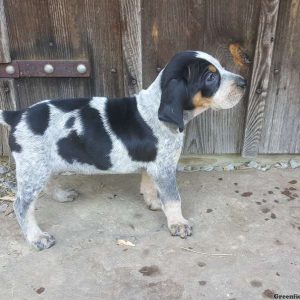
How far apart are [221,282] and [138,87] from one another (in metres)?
1.96

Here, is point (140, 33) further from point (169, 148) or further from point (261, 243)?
point (261, 243)

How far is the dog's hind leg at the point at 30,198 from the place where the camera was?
121 inches

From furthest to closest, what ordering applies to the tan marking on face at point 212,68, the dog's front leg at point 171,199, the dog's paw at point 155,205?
the dog's paw at point 155,205 < the dog's front leg at point 171,199 < the tan marking on face at point 212,68

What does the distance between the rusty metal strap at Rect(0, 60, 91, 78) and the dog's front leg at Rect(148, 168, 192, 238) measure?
4.08ft

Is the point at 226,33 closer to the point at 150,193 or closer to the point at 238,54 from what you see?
the point at 238,54

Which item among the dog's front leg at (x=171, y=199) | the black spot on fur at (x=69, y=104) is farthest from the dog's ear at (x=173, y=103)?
the black spot on fur at (x=69, y=104)

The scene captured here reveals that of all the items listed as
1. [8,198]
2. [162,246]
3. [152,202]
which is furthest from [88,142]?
[8,198]

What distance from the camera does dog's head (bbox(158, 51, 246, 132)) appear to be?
9.30ft

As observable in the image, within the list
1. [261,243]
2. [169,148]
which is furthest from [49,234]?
[261,243]

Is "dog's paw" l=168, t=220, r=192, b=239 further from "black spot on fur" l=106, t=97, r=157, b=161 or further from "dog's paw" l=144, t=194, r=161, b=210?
"black spot on fur" l=106, t=97, r=157, b=161

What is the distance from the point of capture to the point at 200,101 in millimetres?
3053

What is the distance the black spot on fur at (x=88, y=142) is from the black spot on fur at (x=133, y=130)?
0.10 metres

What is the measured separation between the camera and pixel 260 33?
3.59m

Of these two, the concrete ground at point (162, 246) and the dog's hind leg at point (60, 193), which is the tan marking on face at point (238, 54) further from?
the dog's hind leg at point (60, 193)
